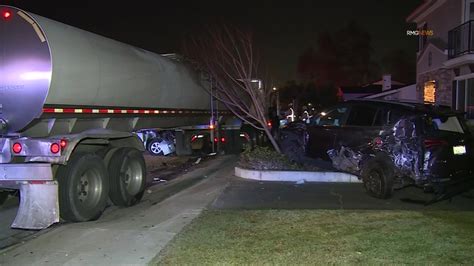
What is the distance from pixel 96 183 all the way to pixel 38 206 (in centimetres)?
115

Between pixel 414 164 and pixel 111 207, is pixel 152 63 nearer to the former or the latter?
pixel 111 207

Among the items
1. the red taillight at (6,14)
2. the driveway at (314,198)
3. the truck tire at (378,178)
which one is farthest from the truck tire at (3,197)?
the truck tire at (378,178)

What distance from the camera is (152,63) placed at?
1134 centimetres

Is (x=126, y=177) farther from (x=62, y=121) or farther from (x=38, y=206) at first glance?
(x=38, y=206)

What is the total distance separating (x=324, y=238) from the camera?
20.7ft

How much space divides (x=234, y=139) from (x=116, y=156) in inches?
345

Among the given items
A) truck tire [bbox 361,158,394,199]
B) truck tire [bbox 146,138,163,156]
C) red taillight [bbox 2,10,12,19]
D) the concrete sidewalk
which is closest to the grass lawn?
the concrete sidewalk

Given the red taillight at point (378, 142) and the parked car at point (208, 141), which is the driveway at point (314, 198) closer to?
the red taillight at point (378, 142)

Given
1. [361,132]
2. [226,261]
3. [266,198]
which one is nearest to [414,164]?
[361,132]

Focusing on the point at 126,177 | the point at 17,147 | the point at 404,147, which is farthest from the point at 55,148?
the point at 404,147

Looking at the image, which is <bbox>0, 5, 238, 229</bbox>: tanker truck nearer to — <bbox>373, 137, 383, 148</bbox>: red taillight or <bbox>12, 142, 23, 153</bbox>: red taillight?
<bbox>12, 142, 23, 153</bbox>: red taillight

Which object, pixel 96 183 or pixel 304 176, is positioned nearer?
pixel 96 183

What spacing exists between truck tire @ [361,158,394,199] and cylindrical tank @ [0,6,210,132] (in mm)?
4852

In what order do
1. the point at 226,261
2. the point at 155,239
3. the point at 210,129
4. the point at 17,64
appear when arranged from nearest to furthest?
the point at 226,261 → the point at 155,239 → the point at 17,64 → the point at 210,129
